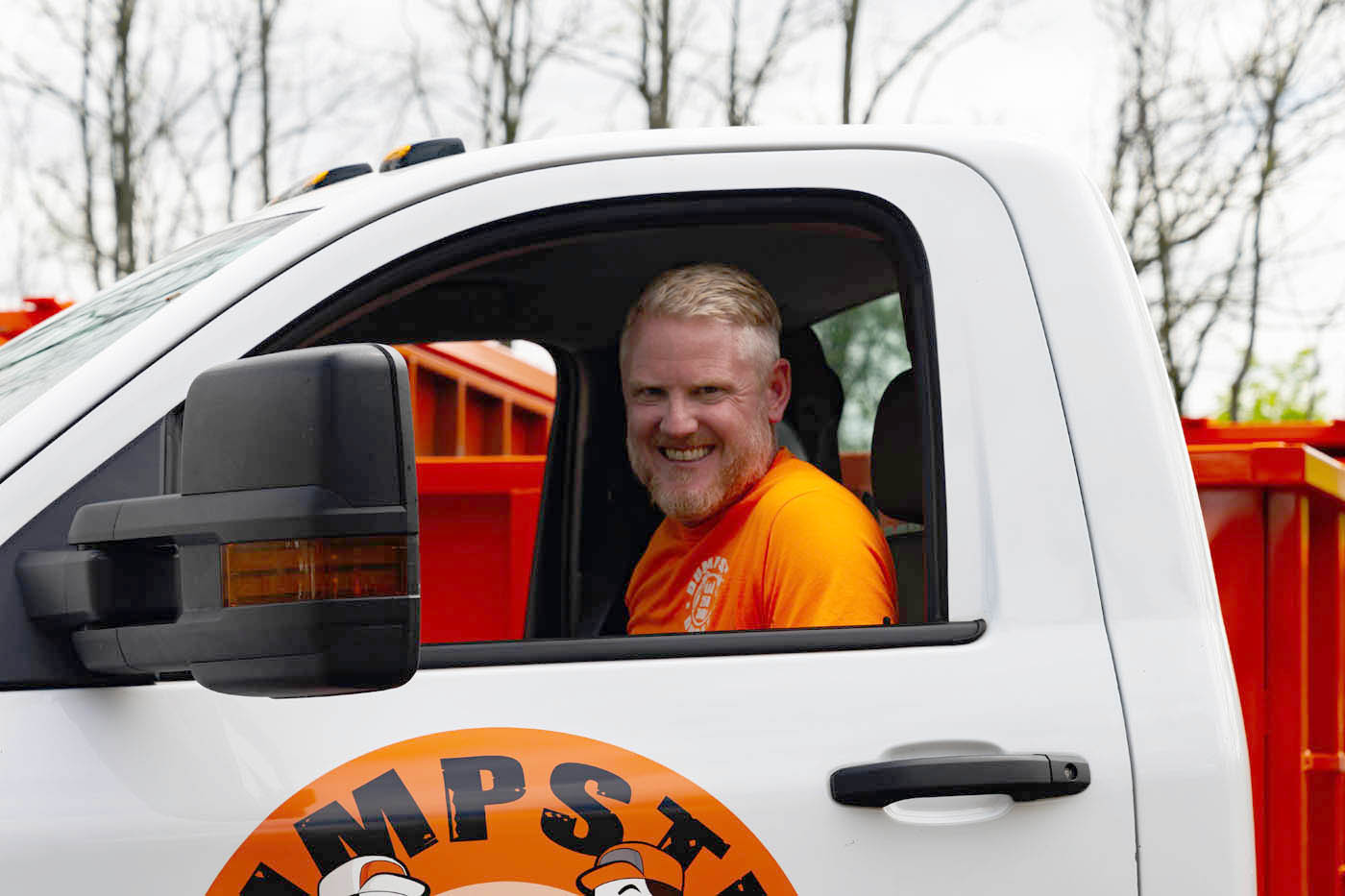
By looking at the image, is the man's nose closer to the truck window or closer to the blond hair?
the blond hair

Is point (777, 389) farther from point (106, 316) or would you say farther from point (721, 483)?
point (106, 316)

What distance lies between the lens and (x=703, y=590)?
88.0 inches

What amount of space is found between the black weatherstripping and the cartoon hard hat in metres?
0.22

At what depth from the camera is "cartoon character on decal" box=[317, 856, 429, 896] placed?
1.46 metres

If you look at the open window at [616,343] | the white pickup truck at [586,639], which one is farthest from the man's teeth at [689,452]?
the white pickup truck at [586,639]

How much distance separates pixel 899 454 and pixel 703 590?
0.40m

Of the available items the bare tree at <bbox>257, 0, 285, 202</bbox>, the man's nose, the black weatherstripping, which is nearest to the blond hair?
the man's nose

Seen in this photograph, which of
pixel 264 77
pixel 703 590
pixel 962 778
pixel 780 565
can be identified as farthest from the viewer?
pixel 264 77

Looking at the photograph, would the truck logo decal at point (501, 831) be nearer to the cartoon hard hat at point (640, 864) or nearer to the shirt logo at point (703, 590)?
the cartoon hard hat at point (640, 864)

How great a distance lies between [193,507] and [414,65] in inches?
513

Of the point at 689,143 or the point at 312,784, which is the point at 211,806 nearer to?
the point at 312,784

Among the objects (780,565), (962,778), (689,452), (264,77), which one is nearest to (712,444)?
(689,452)

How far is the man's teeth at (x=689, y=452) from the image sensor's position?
92.0 inches

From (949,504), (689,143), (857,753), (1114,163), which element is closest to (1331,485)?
(949,504)
